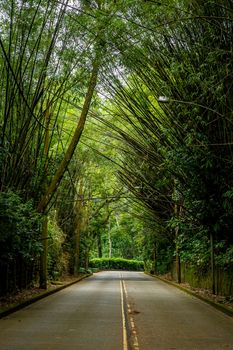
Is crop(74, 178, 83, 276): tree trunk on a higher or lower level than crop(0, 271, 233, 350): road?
higher

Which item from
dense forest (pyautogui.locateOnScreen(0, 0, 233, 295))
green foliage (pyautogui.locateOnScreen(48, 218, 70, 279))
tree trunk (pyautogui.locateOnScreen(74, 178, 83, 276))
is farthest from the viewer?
tree trunk (pyautogui.locateOnScreen(74, 178, 83, 276))

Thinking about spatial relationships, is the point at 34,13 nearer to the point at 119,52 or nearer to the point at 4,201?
the point at 119,52

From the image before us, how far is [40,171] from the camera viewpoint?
49.4 ft

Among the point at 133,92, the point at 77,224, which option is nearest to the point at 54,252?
the point at 77,224

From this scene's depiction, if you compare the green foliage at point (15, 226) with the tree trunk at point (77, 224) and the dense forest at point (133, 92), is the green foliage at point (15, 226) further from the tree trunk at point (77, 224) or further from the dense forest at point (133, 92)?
the tree trunk at point (77, 224)

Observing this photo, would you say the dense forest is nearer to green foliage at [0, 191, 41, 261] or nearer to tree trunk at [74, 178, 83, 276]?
green foliage at [0, 191, 41, 261]

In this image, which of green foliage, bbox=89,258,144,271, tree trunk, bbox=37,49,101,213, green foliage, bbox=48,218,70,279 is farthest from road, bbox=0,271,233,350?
green foliage, bbox=89,258,144,271

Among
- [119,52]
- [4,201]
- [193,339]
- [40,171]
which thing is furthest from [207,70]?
[40,171]

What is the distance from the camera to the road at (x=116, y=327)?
667 cm

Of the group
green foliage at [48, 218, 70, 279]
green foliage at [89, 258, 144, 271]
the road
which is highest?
green foliage at [48, 218, 70, 279]

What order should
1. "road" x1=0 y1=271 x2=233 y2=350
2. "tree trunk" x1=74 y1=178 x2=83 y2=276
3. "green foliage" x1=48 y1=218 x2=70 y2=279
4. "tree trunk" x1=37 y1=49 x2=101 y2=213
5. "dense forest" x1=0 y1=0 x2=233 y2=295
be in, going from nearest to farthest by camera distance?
1. "road" x1=0 y1=271 x2=233 y2=350
2. "dense forest" x1=0 y1=0 x2=233 y2=295
3. "tree trunk" x1=37 y1=49 x2=101 y2=213
4. "green foliage" x1=48 y1=218 x2=70 y2=279
5. "tree trunk" x1=74 y1=178 x2=83 y2=276

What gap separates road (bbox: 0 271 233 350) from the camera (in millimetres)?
6668

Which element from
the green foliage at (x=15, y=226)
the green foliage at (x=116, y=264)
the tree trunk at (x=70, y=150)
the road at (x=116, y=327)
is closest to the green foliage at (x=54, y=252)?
the tree trunk at (x=70, y=150)

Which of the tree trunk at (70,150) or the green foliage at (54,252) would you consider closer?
the tree trunk at (70,150)
